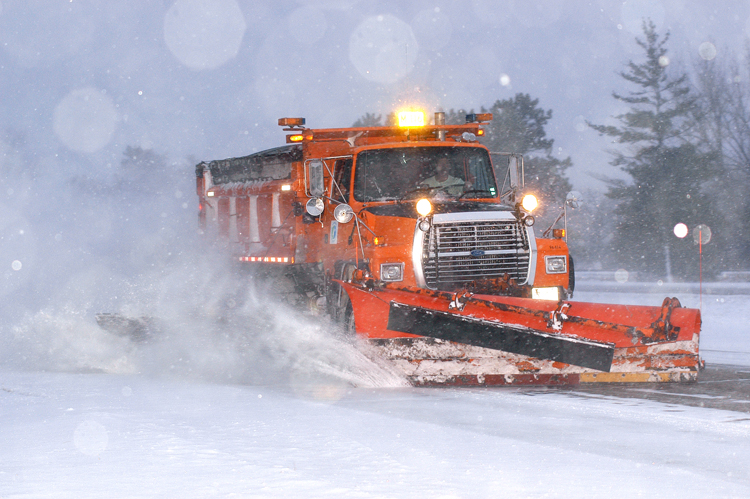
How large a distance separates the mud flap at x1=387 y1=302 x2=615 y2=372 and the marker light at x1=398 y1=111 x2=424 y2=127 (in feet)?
12.7

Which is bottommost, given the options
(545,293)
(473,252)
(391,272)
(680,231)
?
(545,293)

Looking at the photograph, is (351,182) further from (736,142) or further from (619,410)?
(736,142)

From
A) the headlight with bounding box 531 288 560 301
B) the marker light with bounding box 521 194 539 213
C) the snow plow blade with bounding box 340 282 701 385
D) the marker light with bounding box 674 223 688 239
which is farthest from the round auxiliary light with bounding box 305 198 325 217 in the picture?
the marker light with bounding box 674 223 688 239

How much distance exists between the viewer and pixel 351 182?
9383mm

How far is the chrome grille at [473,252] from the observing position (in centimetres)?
820

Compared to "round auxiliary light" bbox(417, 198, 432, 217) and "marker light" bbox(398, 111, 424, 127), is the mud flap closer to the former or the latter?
"round auxiliary light" bbox(417, 198, 432, 217)

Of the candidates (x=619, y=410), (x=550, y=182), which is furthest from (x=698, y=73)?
(x=619, y=410)

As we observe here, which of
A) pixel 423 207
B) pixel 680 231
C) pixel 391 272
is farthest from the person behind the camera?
pixel 680 231

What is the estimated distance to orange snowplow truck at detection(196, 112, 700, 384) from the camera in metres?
7.22

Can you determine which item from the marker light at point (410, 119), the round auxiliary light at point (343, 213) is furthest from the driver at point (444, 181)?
the marker light at point (410, 119)

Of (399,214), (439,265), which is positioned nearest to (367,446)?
(439,265)

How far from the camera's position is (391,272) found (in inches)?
321

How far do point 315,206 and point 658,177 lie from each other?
29.6m

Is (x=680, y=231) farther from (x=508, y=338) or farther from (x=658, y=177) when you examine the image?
(x=508, y=338)
